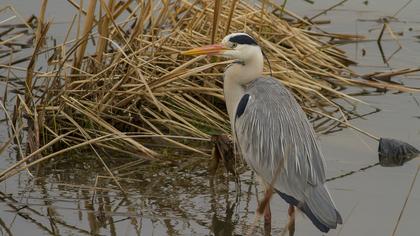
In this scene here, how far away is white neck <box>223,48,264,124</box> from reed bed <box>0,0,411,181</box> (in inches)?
15.6

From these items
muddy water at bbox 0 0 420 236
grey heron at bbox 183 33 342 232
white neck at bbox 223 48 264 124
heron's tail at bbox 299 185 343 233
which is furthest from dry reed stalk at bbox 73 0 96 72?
heron's tail at bbox 299 185 343 233

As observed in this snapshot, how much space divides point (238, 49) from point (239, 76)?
16 cm

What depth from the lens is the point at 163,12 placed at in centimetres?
665

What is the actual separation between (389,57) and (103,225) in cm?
401

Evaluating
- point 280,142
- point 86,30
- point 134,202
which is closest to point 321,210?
point 280,142

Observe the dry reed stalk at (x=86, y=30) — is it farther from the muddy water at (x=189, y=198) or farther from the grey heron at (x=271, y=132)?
the grey heron at (x=271, y=132)

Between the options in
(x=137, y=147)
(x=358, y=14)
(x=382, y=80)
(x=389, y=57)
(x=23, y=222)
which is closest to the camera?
(x=23, y=222)

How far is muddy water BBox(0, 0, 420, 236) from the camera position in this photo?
5129mm

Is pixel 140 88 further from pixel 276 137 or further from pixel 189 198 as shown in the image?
pixel 276 137

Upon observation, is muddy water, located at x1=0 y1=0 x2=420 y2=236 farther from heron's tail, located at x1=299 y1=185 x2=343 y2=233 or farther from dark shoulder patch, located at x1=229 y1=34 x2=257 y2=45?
dark shoulder patch, located at x1=229 y1=34 x2=257 y2=45

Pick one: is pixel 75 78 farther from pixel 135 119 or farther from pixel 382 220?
pixel 382 220

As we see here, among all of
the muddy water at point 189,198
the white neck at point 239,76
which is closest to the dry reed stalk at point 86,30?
the muddy water at point 189,198

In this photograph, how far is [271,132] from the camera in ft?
17.9

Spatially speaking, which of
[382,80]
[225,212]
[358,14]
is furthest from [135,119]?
[358,14]
